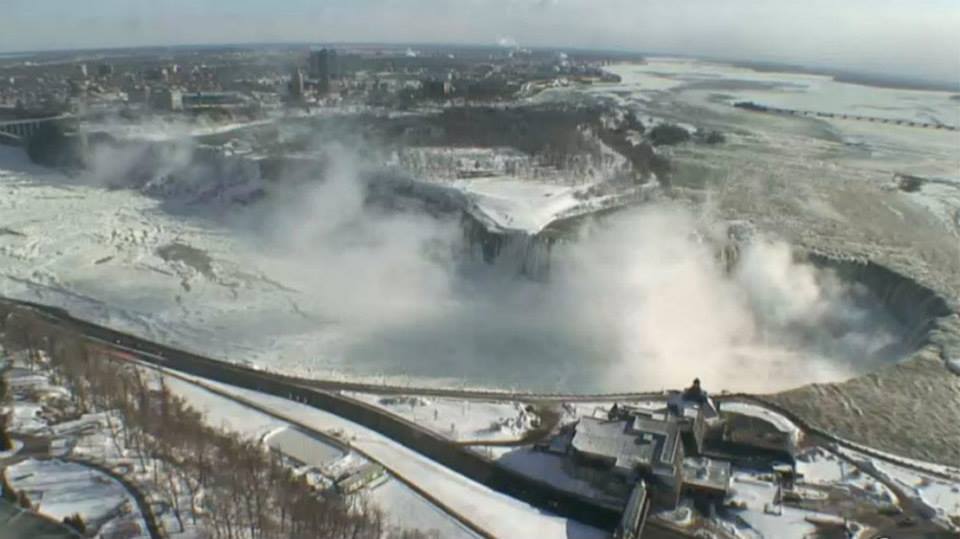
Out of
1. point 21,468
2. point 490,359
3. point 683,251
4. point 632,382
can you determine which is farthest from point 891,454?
point 21,468

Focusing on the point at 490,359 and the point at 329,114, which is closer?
the point at 490,359

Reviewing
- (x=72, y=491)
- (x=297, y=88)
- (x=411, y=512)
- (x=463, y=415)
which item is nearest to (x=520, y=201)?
(x=463, y=415)

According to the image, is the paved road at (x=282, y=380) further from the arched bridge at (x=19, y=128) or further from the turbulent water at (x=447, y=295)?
the arched bridge at (x=19, y=128)

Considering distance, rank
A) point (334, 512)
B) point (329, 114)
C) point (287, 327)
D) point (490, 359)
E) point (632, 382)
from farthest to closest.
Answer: point (329, 114)
point (287, 327)
point (490, 359)
point (632, 382)
point (334, 512)

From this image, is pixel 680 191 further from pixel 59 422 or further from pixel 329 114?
pixel 329 114

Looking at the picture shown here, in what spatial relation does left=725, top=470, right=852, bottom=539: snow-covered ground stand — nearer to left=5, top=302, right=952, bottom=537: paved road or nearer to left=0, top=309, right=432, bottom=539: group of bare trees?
left=5, top=302, right=952, bottom=537: paved road

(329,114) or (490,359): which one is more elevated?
(329,114)

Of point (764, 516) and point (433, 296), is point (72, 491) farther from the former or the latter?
point (433, 296)

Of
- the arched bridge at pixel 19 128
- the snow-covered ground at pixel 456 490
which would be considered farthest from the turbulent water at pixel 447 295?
the arched bridge at pixel 19 128
